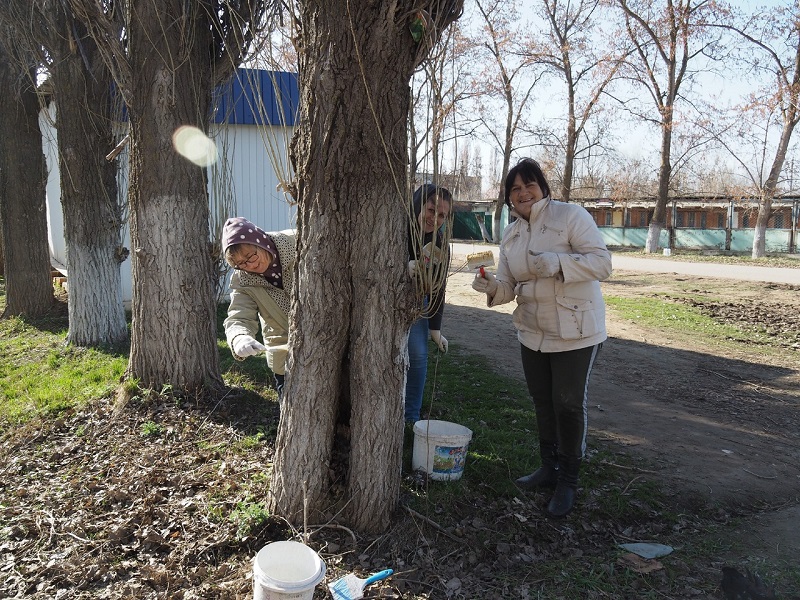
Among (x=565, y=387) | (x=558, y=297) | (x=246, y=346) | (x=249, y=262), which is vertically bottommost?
(x=565, y=387)

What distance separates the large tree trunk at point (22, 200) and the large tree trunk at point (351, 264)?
7108 millimetres

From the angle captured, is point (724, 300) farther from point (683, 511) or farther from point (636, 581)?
point (636, 581)

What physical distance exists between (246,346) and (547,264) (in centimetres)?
154

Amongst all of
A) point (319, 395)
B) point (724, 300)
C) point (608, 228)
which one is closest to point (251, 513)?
point (319, 395)

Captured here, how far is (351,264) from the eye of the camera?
3.01m

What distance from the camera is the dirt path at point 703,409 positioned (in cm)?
378

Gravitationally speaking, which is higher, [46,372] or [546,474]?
[546,474]

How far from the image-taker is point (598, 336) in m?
3.29

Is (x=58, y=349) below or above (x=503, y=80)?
below

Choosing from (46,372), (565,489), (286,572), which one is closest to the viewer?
(286,572)

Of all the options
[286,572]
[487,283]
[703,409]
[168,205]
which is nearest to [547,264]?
[487,283]

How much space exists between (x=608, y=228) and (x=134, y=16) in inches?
1138

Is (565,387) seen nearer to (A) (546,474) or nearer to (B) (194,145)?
(A) (546,474)

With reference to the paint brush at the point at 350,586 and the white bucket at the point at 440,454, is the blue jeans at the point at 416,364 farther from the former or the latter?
the paint brush at the point at 350,586
